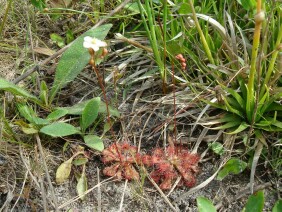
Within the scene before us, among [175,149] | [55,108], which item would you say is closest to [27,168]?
[55,108]

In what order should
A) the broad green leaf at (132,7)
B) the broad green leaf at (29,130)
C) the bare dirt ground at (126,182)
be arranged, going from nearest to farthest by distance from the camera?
the bare dirt ground at (126,182) < the broad green leaf at (29,130) < the broad green leaf at (132,7)

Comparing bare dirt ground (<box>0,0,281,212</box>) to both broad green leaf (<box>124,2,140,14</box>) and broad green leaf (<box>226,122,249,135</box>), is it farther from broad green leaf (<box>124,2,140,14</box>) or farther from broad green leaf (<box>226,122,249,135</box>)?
broad green leaf (<box>124,2,140,14</box>)

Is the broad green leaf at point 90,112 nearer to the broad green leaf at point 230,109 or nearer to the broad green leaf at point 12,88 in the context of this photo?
the broad green leaf at point 12,88

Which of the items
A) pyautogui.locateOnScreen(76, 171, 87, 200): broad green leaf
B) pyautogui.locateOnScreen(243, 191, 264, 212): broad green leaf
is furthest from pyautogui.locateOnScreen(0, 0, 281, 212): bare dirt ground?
pyautogui.locateOnScreen(243, 191, 264, 212): broad green leaf

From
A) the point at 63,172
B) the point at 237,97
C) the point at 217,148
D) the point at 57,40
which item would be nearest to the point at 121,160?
the point at 63,172

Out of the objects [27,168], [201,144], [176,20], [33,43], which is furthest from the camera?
[33,43]

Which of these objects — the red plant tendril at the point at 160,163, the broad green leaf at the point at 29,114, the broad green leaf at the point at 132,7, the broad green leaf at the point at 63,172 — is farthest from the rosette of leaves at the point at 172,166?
the broad green leaf at the point at 132,7

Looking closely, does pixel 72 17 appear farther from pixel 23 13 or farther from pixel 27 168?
pixel 27 168

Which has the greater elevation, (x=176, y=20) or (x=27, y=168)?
(x=176, y=20)
